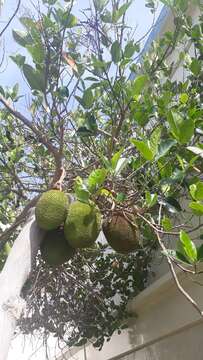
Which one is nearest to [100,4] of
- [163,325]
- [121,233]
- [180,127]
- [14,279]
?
[180,127]

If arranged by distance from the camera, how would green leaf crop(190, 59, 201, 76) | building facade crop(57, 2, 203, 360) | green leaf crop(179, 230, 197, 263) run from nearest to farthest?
green leaf crop(179, 230, 197, 263)
green leaf crop(190, 59, 201, 76)
building facade crop(57, 2, 203, 360)

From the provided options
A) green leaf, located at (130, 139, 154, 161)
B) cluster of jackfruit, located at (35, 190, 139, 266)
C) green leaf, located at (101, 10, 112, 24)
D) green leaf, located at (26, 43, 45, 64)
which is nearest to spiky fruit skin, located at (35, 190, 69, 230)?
cluster of jackfruit, located at (35, 190, 139, 266)

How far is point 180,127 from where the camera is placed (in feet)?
4.80

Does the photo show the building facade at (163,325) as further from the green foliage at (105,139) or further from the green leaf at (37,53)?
the green leaf at (37,53)

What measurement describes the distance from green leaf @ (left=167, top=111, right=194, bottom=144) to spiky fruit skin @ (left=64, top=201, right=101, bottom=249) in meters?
0.36

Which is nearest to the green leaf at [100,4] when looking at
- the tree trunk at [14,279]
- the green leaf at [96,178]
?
the green leaf at [96,178]

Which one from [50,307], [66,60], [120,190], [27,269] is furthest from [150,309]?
[27,269]

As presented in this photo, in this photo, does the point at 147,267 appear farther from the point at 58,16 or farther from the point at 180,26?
the point at 58,16

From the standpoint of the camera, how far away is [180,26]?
2504 millimetres

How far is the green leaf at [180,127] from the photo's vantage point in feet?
4.75

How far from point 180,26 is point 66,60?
0.86 meters

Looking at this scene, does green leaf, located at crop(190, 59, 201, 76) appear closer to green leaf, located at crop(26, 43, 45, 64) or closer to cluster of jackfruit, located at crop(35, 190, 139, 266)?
green leaf, located at crop(26, 43, 45, 64)

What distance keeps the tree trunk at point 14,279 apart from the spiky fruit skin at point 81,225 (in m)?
0.13

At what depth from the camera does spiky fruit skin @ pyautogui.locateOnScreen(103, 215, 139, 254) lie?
1535 mm
